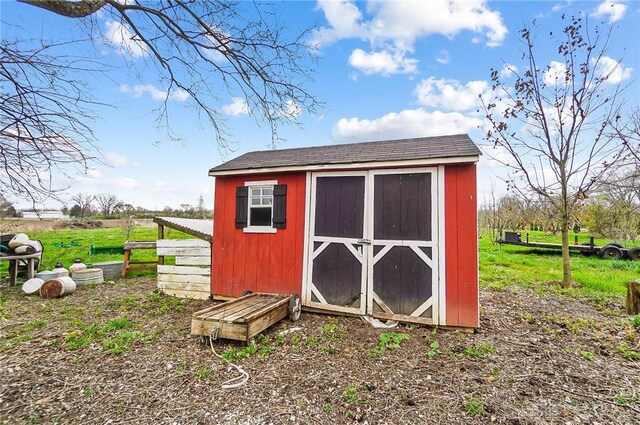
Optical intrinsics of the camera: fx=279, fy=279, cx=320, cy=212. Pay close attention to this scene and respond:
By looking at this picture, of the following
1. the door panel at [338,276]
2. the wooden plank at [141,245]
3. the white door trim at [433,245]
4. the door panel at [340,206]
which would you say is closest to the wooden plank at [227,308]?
the door panel at [338,276]

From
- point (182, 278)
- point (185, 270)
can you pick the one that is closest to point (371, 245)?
point (185, 270)

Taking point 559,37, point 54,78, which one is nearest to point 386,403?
point 54,78

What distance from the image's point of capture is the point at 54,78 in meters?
3.20

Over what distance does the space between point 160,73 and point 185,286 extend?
4.30 metres

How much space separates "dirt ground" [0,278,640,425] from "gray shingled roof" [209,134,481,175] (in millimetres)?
2784

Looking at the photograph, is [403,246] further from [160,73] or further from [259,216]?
[160,73]

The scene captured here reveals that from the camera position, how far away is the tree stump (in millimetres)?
4715

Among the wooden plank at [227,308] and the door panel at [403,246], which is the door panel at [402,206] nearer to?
the door panel at [403,246]

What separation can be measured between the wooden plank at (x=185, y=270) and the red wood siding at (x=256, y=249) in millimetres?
178

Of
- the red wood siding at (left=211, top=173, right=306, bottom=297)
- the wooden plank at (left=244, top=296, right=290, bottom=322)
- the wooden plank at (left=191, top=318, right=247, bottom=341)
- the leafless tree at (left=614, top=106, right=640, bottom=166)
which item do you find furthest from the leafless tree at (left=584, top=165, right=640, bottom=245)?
the wooden plank at (left=191, top=318, right=247, bottom=341)

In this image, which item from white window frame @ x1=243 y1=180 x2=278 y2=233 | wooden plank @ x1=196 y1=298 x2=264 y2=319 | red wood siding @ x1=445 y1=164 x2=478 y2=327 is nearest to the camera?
wooden plank @ x1=196 y1=298 x2=264 y2=319

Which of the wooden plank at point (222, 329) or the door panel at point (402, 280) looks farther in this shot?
the door panel at point (402, 280)

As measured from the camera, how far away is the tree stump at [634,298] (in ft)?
15.5

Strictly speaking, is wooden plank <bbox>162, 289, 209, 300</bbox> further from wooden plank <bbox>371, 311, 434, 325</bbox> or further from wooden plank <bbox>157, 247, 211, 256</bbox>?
wooden plank <bbox>371, 311, 434, 325</bbox>
